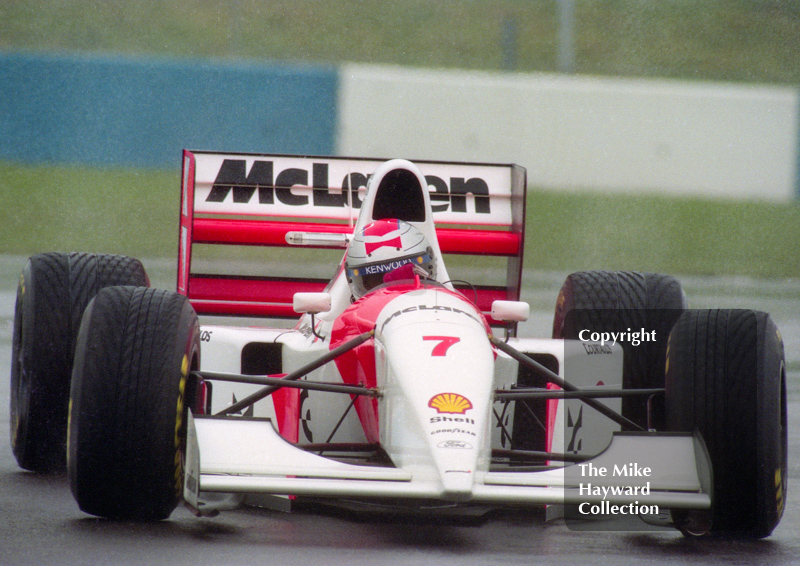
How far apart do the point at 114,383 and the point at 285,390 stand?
3.01ft

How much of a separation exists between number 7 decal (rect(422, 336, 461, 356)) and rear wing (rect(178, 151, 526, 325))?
1.91m

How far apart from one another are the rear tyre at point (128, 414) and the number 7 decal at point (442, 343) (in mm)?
740

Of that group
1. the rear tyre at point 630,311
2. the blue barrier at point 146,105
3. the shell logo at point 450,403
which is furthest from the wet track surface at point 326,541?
the blue barrier at point 146,105

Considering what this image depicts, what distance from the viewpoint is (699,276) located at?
45.7ft

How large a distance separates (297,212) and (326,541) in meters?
2.71

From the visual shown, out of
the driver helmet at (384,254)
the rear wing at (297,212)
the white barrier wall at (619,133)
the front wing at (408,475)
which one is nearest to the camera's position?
the front wing at (408,475)

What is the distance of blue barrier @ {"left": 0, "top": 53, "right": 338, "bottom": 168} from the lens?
14.5 m

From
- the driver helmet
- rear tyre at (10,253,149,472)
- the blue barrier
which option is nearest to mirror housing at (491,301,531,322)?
the driver helmet

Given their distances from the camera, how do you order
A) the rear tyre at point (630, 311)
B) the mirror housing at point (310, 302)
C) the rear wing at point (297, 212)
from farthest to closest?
1. the rear wing at point (297, 212)
2. the rear tyre at point (630, 311)
3. the mirror housing at point (310, 302)

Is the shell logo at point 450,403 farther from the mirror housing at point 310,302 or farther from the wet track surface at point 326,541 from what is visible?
the mirror housing at point 310,302

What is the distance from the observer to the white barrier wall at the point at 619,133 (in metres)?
14.7

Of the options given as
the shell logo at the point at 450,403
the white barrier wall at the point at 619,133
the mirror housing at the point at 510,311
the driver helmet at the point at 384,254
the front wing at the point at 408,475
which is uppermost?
the white barrier wall at the point at 619,133

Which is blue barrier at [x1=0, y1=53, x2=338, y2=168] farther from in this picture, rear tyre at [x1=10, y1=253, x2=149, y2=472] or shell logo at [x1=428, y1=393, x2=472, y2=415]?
shell logo at [x1=428, y1=393, x2=472, y2=415]

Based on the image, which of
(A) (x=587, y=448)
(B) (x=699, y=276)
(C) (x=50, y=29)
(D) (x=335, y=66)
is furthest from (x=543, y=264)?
(A) (x=587, y=448)
